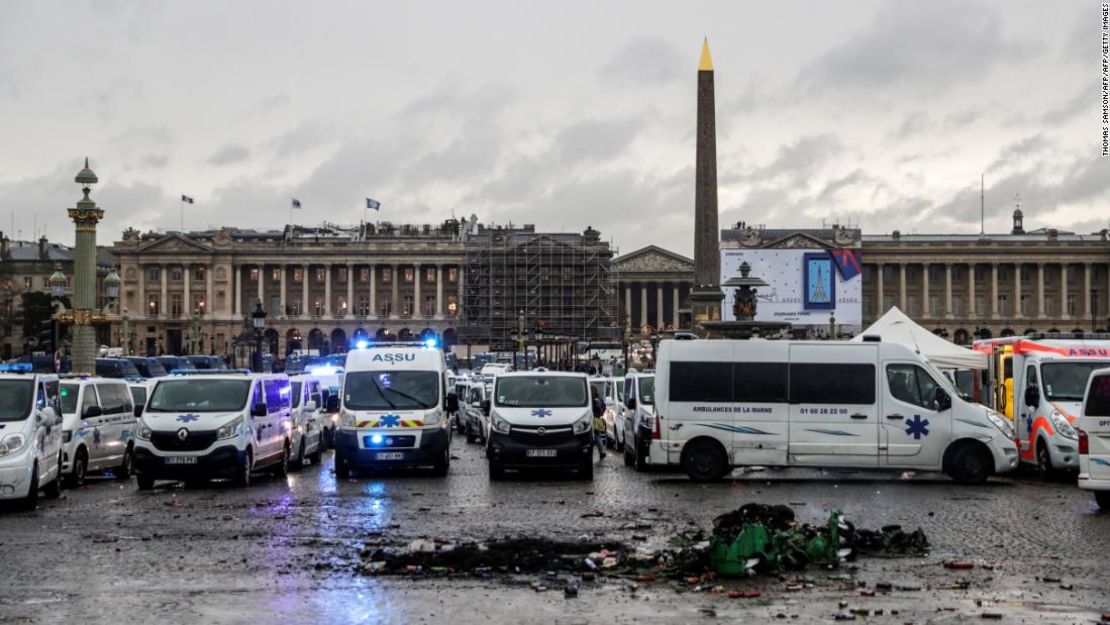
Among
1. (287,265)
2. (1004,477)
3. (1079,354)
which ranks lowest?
(1004,477)

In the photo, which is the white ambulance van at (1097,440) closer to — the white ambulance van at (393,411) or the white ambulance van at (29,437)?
the white ambulance van at (393,411)

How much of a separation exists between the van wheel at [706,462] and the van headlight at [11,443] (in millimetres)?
9548

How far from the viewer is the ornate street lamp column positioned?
159ft

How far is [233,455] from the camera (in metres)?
22.4

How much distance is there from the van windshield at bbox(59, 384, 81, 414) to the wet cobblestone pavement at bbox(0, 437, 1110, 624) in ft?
4.00

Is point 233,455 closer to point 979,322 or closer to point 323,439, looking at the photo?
point 323,439

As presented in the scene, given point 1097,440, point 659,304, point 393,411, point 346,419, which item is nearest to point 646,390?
point 393,411

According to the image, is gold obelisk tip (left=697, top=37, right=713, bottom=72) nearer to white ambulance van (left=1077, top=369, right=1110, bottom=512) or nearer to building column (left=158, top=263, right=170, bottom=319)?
white ambulance van (left=1077, top=369, right=1110, bottom=512)

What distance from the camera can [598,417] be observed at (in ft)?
89.5

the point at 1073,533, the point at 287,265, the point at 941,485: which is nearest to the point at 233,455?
the point at 941,485

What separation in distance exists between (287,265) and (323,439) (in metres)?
115

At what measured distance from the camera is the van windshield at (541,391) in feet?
80.5

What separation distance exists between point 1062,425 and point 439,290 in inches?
4828

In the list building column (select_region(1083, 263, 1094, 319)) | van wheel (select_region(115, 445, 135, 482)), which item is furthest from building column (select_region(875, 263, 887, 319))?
van wheel (select_region(115, 445, 135, 482))
